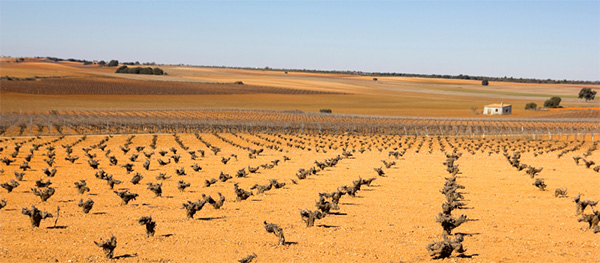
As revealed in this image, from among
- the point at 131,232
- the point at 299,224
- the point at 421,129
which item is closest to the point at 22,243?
the point at 131,232

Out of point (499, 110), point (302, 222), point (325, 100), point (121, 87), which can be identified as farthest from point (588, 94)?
point (302, 222)

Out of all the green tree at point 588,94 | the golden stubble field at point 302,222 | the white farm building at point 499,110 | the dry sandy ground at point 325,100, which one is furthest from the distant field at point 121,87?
the golden stubble field at point 302,222

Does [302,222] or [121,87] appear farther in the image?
[121,87]

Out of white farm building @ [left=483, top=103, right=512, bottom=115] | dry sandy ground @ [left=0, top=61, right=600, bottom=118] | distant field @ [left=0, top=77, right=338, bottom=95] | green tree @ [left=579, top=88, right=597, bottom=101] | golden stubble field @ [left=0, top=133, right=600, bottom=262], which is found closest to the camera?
golden stubble field @ [left=0, top=133, right=600, bottom=262]

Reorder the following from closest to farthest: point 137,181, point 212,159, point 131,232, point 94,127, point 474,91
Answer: point 131,232, point 137,181, point 212,159, point 94,127, point 474,91

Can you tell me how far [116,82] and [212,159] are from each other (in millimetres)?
115170

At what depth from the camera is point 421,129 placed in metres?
74.0

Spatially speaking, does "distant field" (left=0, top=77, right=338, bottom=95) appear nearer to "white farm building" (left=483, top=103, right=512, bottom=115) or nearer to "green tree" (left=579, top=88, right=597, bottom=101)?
"white farm building" (left=483, top=103, right=512, bottom=115)

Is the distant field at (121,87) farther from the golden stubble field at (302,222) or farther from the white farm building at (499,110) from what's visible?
the golden stubble field at (302,222)

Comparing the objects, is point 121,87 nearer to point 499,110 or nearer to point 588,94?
point 499,110

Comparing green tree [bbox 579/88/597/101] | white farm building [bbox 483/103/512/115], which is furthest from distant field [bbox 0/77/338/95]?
green tree [bbox 579/88/597/101]

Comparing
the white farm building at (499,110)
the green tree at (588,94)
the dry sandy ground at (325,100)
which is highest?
the green tree at (588,94)

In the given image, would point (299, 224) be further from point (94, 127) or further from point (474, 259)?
point (94, 127)

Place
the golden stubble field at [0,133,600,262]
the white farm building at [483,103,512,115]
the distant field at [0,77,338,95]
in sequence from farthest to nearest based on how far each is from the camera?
the distant field at [0,77,338,95] → the white farm building at [483,103,512,115] → the golden stubble field at [0,133,600,262]
